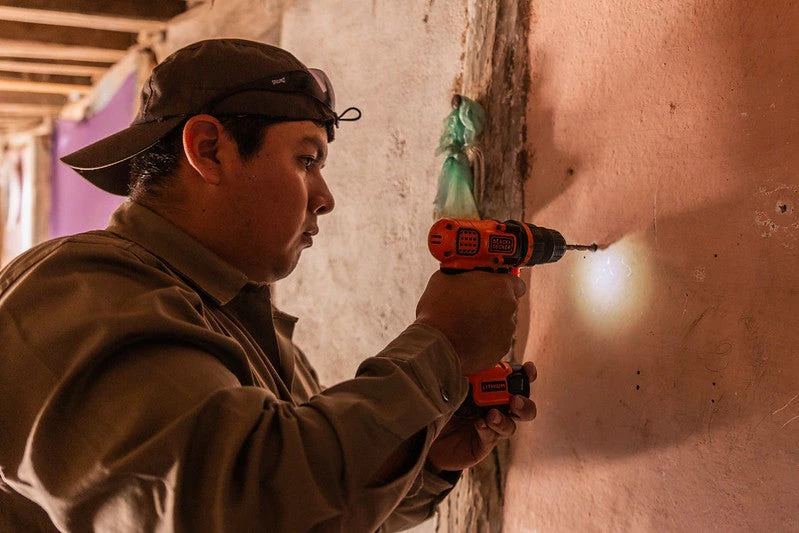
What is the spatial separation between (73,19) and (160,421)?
2.76 metres

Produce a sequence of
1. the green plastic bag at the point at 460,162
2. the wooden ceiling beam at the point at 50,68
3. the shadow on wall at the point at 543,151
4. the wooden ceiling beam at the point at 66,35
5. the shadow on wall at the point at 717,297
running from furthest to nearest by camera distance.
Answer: the wooden ceiling beam at the point at 50,68, the wooden ceiling beam at the point at 66,35, the green plastic bag at the point at 460,162, the shadow on wall at the point at 543,151, the shadow on wall at the point at 717,297

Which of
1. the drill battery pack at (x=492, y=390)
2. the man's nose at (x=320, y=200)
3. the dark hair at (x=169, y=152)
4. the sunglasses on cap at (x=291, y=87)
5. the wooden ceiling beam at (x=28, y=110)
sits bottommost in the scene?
the drill battery pack at (x=492, y=390)

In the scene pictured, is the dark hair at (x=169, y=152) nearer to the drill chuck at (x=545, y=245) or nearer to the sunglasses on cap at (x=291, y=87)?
the sunglasses on cap at (x=291, y=87)

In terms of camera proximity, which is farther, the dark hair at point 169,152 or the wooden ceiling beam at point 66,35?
the wooden ceiling beam at point 66,35

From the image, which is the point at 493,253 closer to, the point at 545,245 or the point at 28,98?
the point at 545,245

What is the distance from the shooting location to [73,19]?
291cm

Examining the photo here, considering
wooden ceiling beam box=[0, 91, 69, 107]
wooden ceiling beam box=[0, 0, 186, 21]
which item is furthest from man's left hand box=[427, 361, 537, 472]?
wooden ceiling beam box=[0, 91, 69, 107]

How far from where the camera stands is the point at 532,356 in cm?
140

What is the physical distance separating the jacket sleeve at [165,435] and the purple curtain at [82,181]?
10.9ft

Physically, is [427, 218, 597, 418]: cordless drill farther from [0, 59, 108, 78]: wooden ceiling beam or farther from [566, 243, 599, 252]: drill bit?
[0, 59, 108, 78]: wooden ceiling beam

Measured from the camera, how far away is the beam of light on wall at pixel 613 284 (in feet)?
3.85

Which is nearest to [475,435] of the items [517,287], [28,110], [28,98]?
[517,287]

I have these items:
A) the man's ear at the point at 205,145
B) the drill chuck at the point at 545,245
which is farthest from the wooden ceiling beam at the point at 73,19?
the drill chuck at the point at 545,245

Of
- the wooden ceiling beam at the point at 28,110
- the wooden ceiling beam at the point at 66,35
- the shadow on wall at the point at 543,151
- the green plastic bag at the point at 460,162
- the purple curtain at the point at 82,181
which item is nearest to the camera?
the shadow on wall at the point at 543,151
